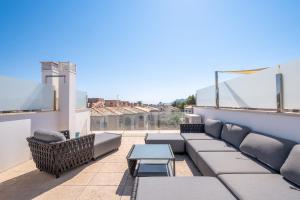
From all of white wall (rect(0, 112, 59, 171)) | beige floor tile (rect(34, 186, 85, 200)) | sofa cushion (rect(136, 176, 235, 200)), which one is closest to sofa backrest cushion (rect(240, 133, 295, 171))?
sofa cushion (rect(136, 176, 235, 200))

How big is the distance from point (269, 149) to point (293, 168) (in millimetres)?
531

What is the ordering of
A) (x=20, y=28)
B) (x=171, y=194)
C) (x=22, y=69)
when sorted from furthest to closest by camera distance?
(x=22, y=69) → (x=20, y=28) → (x=171, y=194)

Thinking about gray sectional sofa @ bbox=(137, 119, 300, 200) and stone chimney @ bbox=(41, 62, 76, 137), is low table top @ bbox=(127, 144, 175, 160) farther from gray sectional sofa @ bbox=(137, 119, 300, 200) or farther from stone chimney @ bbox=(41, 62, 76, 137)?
stone chimney @ bbox=(41, 62, 76, 137)

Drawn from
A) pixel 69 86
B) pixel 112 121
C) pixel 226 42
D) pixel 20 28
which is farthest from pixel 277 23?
pixel 20 28

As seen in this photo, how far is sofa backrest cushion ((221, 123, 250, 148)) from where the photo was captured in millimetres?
3145

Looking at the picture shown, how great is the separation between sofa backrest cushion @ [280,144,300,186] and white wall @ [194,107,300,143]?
645 mm

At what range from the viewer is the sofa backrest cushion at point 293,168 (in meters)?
1.67

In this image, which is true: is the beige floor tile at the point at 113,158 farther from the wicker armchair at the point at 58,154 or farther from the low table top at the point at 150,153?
the low table top at the point at 150,153

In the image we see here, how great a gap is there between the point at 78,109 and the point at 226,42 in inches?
231

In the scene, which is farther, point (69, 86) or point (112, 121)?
point (112, 121)

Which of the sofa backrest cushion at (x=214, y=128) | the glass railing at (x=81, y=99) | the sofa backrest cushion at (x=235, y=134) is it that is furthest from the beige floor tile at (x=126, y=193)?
the glass railing at (x=81, y=99)

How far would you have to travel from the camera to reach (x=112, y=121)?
7637mm

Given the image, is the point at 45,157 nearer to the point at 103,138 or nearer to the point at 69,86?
the point at 103,138

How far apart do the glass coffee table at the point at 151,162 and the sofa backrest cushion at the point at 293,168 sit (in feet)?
4.60
